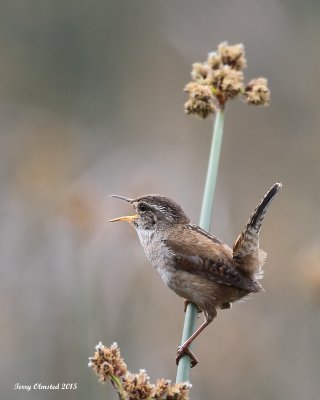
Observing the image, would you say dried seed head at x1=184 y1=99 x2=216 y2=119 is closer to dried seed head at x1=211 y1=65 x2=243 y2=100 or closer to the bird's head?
dried seed head at x1=211 y1=65 x2=243 y2=100

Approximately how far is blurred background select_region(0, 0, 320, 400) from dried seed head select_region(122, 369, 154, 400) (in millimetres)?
1700

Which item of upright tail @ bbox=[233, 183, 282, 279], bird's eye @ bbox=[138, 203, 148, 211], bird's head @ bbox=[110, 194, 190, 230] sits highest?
bird's eye @ bbox=[138, 203, 148, 211]

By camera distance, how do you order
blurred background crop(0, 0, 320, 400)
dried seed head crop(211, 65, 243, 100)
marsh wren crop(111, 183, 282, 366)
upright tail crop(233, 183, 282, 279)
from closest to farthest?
dried seed head crop(211, 65, 243, 100)
upright tail crop(233, 183, 282, 279)
marsh wren crop(111, 183, 282, 366)
blurred background crop(0, 0, 320, 400)

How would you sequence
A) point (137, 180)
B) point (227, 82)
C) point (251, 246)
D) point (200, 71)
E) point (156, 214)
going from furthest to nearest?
point (137, 180) → point (156, 214) → point (251, 246) → point (200, 71) → point (227, 82)

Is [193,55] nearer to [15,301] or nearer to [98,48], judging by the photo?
[98,48]

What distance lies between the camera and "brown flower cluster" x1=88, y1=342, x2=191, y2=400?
2.06 metres

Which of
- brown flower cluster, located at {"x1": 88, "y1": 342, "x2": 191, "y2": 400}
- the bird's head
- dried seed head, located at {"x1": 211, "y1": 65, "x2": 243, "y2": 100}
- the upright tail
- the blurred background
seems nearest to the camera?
brown flower cluster, located at {"x1": 88, "y1": 342, "x2": 191, "y2": 400}

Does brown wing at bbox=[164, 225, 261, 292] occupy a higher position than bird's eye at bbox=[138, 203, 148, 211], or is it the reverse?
bird's eye at bbox=[138, 203, 148, 211]

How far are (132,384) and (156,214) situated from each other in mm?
1766

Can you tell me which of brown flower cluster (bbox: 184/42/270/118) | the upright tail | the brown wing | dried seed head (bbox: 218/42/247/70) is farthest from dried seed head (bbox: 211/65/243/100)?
the brown wing

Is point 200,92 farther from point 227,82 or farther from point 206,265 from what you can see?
point 206,265

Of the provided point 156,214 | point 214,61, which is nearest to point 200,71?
point 214,61

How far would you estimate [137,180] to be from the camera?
5758mm

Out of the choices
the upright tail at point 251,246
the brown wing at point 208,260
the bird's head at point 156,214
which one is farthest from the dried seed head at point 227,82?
the bird's head at point 156,214
